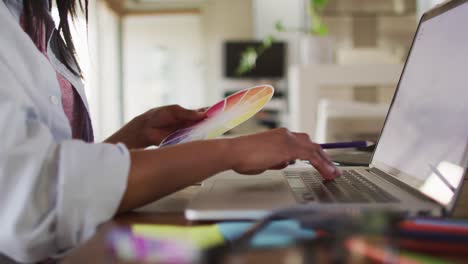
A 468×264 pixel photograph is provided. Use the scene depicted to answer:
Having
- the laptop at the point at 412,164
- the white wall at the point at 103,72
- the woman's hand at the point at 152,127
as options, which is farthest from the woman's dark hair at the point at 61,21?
the white wall at the point at 103,72

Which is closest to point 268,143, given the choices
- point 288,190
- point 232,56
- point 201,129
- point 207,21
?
point 288,190

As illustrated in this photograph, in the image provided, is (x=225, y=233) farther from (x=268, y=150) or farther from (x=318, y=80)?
(x=318, y=80)

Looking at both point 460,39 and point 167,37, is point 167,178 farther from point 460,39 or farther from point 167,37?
point 167,37

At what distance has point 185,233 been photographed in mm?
455

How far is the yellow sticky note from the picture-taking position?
1.38ft

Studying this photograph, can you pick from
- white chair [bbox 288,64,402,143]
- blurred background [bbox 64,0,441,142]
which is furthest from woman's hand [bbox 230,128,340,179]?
blurred background [bbox 64,0,441,142]

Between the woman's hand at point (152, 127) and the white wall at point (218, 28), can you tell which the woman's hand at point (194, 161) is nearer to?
the woman's hand at point (152, 127)

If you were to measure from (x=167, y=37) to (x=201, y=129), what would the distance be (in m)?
6.70

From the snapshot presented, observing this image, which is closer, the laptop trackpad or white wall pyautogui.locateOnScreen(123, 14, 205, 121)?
the laptop trackpad

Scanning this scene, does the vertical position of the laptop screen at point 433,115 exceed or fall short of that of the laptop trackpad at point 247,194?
it exceeds it

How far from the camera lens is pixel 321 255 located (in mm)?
325

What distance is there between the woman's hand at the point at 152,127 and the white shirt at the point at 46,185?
37 cm

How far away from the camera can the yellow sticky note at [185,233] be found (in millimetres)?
421

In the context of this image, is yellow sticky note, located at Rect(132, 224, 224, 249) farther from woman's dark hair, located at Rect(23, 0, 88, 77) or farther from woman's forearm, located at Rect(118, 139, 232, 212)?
woman's dark hair, located at Rect(23, 0, 88, 77)
